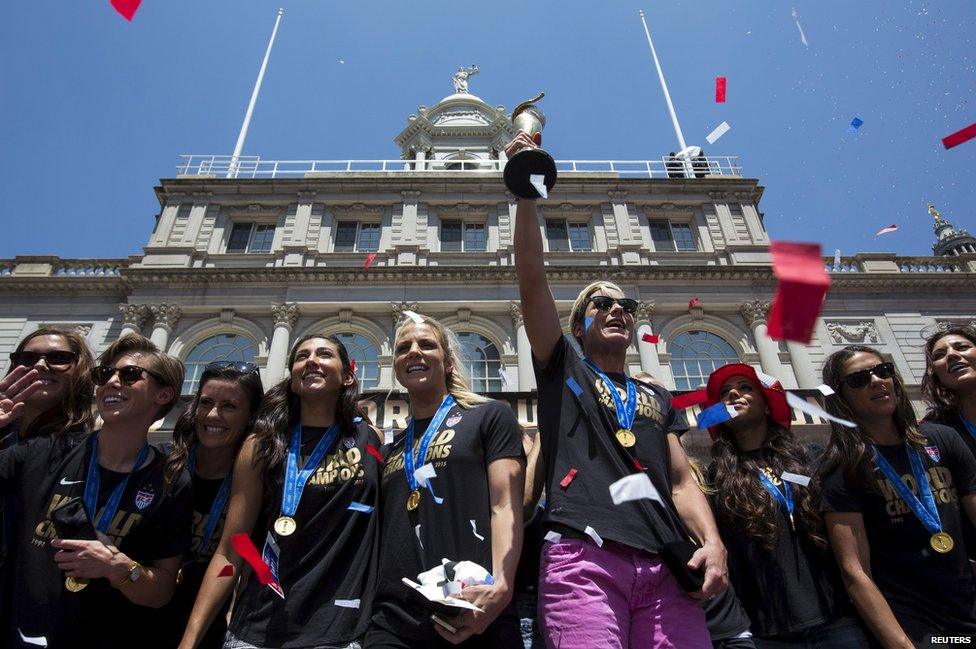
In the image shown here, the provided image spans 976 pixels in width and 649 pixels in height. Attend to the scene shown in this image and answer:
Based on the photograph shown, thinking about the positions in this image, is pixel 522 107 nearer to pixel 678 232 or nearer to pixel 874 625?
pixel 874 625

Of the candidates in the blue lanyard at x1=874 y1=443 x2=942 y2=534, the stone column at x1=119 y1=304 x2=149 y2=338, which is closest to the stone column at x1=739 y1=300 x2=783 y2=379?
the blue lanyard at x1=874 y1=443 x2=942 y2=534

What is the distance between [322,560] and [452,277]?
1691 cm

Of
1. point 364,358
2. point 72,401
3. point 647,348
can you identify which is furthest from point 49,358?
point 647,348

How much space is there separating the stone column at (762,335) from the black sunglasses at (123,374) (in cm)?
1823

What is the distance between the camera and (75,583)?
3037 millimetres

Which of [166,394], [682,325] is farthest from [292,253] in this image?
[166,394]

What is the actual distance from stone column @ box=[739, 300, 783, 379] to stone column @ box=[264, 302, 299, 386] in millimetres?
15556

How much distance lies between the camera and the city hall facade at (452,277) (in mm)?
18938

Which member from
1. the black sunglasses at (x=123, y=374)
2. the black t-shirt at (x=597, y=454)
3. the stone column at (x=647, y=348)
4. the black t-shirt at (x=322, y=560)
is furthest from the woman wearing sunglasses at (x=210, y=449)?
the stone column at (x=647, y=348)

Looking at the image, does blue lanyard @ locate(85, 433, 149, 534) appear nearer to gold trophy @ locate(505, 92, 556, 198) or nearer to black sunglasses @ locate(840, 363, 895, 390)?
gold trophy @ locate(505, 92, 556, 198)

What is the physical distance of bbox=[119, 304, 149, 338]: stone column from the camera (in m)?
18.7

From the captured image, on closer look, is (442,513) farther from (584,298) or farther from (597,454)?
(584,298)

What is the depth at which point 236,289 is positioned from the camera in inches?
774

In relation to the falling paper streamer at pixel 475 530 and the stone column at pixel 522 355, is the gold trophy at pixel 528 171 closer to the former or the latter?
the falling paper streamer at pixel 475 530
